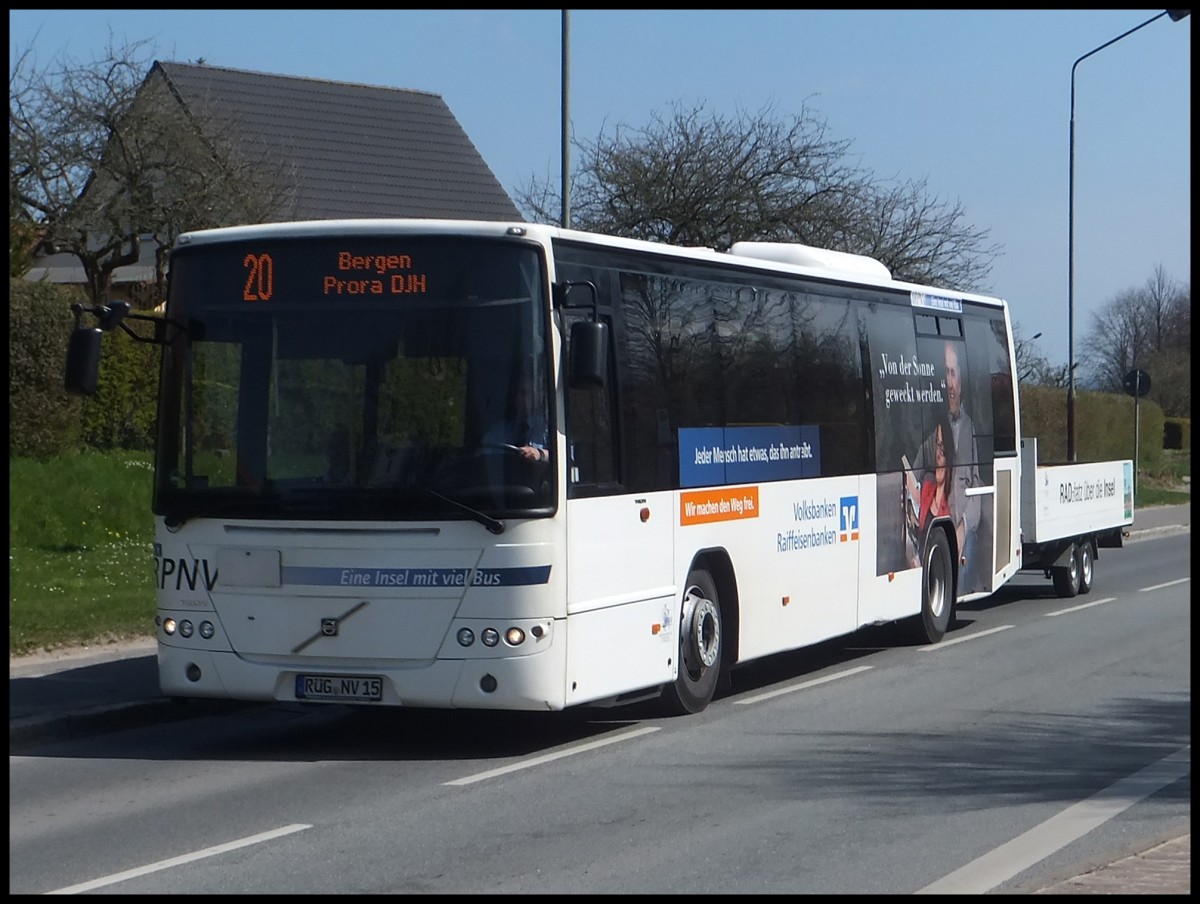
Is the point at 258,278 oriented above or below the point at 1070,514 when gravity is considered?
above

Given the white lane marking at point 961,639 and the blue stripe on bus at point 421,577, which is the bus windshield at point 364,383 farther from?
the white lane marking at point 961,639

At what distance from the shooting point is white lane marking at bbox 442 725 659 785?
31.1 ft

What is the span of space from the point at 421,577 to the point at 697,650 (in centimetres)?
252

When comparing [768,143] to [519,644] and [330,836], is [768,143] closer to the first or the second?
[519,644]

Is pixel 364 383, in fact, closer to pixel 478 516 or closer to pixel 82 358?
pixel 478 516

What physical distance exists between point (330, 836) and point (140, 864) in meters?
0.90

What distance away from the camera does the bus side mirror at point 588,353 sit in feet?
32.6

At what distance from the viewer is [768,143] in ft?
114

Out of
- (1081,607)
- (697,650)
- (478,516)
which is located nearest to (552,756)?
(478,516)

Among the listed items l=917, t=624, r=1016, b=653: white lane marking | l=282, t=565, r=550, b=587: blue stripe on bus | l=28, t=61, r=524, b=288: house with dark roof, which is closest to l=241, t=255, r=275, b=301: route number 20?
l=282, t=565, r=550, b=587: blue stripe on bus

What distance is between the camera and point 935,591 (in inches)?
647

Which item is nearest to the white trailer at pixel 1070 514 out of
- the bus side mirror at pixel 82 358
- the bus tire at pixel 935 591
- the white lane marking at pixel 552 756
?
the bus tire at pixel 935 591

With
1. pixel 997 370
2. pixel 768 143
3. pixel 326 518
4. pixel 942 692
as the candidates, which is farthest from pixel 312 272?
pixel 768 143

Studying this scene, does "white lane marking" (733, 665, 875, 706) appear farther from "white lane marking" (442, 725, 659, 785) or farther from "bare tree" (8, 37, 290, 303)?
"bare tree" (8, 37, 290, 303)
